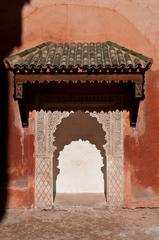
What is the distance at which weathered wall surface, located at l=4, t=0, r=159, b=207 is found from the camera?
7.66 meters

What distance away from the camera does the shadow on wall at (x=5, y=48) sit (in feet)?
25.2

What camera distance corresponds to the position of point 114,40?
7910 mm

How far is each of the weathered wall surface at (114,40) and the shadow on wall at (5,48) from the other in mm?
90

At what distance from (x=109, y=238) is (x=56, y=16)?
4.56 meters

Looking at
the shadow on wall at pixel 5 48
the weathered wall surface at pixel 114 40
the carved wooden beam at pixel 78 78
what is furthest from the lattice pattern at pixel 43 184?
the carved wooden beam at pixel 78 78

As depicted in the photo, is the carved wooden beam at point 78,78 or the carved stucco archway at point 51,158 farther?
the carved stucco archway at point 51,158

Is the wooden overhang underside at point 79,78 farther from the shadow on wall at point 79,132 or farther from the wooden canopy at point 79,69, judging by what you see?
the shadow on wall at point 79,132

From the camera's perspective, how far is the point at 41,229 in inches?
248

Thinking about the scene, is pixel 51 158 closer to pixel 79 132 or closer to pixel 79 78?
pixel 79 78

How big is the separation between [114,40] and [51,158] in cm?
275

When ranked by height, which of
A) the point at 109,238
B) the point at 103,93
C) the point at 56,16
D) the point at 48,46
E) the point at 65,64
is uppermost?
the point at 56,16

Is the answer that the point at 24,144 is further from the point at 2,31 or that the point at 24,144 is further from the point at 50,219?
the point at 2,31

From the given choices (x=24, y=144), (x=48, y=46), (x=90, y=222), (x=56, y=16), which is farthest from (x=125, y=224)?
(x=56, y=16)

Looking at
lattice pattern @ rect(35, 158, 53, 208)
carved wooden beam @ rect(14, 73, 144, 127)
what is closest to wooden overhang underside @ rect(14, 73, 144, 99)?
carved wooden beam @ rect(14, 73, 144, 127)
